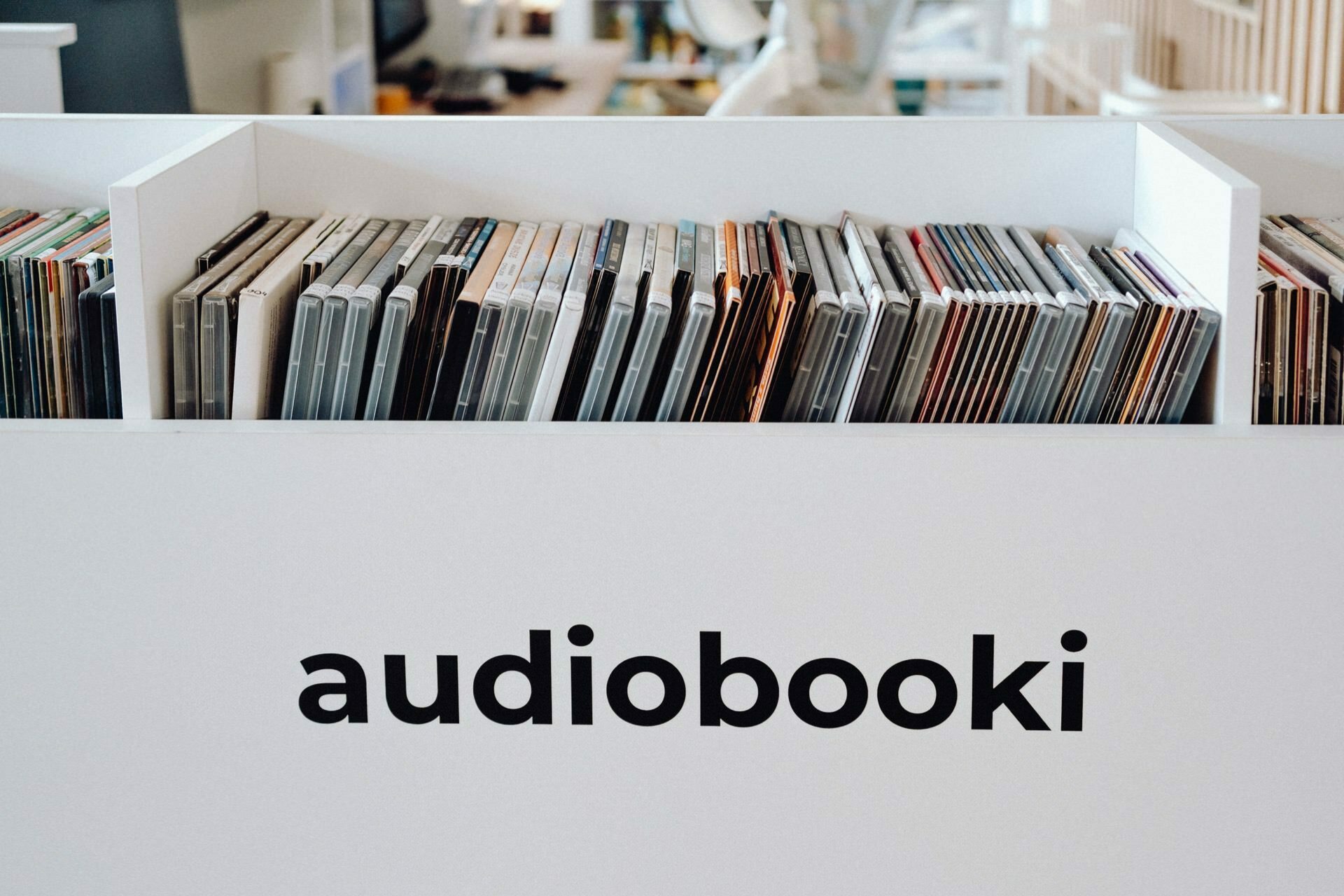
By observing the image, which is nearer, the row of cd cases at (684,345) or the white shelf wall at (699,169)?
the row of cd cases at (684,345)

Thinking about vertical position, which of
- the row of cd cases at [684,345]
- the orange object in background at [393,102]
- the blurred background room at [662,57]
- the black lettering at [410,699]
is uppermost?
the blurred background room at [662,57]

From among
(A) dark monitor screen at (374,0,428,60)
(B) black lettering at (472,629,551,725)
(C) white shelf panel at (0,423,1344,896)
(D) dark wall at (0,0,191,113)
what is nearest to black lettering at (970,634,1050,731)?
(C) white shelf panel at (0,423,1344,896)

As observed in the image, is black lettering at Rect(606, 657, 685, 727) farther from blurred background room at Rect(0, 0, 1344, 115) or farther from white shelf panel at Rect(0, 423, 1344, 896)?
blurred background room at Rect(0, 0, 1344, 115)

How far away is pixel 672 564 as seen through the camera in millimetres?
1206

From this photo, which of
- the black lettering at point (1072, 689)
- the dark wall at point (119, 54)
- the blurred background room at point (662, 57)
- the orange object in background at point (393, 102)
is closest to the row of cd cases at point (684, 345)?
the black lettering at point (1072, 689)

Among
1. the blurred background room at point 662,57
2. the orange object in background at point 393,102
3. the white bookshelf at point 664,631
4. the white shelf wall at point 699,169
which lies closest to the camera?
the white bookshelf at point 664,631

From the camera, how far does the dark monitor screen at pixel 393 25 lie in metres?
4.57

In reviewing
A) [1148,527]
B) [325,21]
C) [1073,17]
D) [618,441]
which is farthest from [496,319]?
[1073,17]

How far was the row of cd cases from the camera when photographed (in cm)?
124

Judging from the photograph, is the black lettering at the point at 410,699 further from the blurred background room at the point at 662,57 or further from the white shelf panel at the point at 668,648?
the blurred background room at the point at 662,57

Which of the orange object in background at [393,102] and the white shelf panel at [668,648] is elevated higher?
the orange object in background at [393,102]

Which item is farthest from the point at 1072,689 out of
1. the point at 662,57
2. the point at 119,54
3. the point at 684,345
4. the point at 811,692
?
the point at 662,57

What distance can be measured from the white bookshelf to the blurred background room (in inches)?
39.1

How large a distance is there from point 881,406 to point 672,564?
266mm
